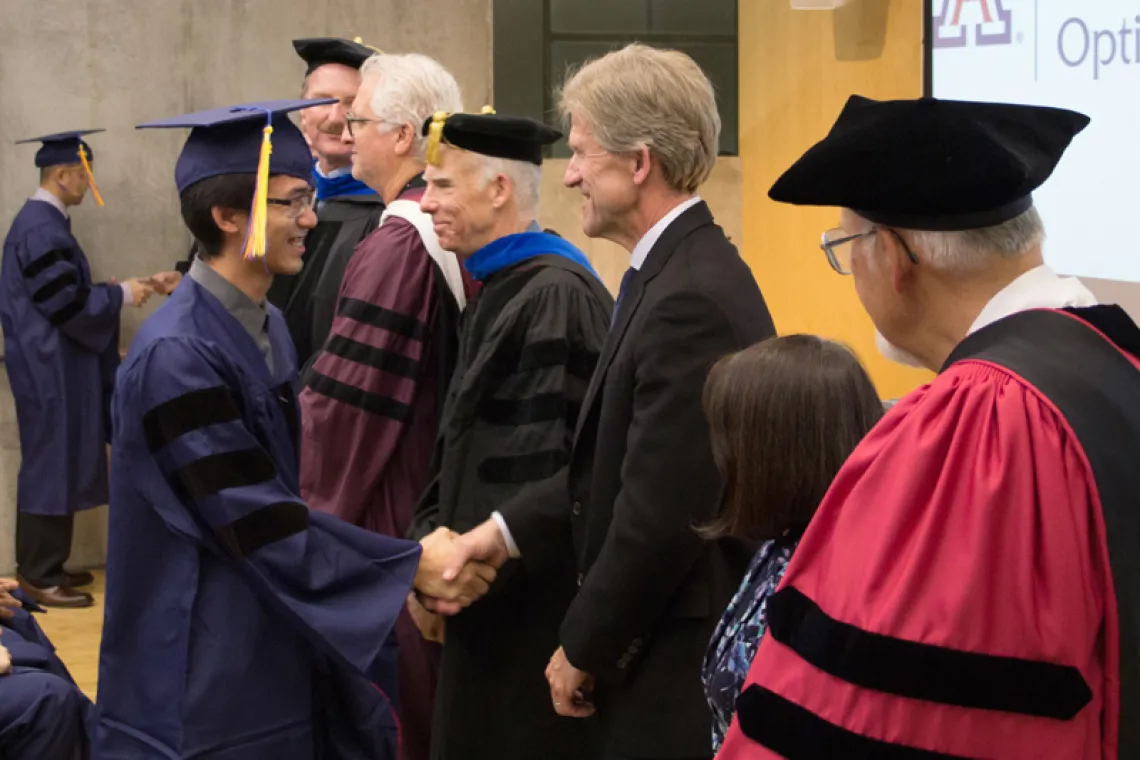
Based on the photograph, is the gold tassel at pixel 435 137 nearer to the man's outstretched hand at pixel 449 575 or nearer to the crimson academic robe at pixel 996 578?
the man's outstretched hand at pixel 449 575

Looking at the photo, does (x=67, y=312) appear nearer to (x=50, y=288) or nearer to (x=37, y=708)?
(x=50, y=288)

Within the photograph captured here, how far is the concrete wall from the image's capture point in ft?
22.0

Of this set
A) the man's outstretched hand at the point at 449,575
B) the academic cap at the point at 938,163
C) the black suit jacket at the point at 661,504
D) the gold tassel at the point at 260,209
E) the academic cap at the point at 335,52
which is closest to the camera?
the academic cap at the point at 938,163

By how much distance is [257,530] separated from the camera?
7.84ft

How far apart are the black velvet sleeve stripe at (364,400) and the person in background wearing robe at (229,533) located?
1.79 feet

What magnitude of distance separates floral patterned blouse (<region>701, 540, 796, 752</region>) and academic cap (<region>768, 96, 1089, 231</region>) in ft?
1.69

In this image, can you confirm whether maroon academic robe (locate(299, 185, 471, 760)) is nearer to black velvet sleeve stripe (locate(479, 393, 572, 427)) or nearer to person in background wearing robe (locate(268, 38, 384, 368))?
black velvet sleeve stripe (locate(479, 393, 572, 427))

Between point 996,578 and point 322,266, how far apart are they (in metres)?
3.07

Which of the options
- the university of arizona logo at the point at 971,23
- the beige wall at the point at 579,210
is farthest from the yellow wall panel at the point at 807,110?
the university of arizona logo at the point at 971,23

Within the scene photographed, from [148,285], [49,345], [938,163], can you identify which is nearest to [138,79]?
[148,285]

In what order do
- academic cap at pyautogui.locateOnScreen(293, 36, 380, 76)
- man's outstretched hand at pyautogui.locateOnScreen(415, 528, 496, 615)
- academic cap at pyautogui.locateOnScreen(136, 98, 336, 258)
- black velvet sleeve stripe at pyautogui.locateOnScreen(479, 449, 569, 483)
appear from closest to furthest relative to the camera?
academic cap at pyautogui.locateOnScreen(136, 98, 336, 258)
man's outstretched hand at pyautogui.locateOnScreen(415, 528, 496, 615)
black velvet sleeve stripe at pyautogui.locateOnScreen(479, 449, 569, 483)
academic cap at pyautogui.locateOnScreen(293, 36, 380, 76)

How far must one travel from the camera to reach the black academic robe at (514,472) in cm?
282

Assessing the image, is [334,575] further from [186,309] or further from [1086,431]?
[1086,431]

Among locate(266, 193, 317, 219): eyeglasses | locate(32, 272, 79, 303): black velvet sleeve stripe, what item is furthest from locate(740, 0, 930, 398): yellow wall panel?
locate(32, 272, 79, 303): black velvet sleeve stripe
